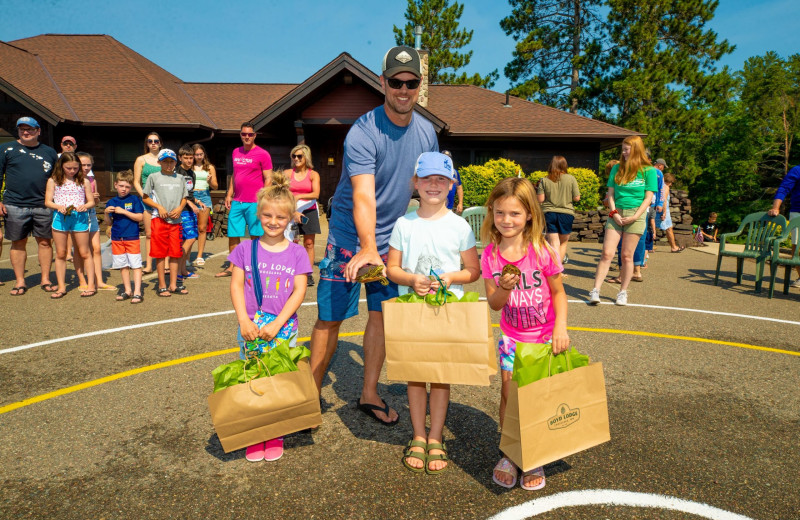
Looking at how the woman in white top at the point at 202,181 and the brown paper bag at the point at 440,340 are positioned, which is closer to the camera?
the brown paper bag at the point at 440,340

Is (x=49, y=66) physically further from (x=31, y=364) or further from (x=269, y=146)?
(x=31, y=364)

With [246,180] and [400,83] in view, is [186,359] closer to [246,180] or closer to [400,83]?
[400,83]

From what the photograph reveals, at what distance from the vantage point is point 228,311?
20.5ft

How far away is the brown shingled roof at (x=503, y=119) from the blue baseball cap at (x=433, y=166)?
1575cm

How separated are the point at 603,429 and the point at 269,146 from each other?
735 inches

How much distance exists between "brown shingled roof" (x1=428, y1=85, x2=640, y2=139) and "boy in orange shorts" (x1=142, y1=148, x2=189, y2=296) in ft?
41.1

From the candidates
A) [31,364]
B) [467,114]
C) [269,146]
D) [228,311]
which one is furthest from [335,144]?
[31,364]

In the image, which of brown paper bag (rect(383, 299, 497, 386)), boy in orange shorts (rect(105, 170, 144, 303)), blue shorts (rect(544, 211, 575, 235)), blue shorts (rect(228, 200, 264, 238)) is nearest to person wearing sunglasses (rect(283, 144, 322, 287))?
blue shorts (rect(228, 200, 264, 238))

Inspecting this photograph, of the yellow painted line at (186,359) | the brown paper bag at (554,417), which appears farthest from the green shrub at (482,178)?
the brown paper bag at (554,417)

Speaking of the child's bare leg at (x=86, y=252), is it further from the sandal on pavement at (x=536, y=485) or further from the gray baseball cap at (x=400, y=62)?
the sandal on pavement at (x=536, y=485)

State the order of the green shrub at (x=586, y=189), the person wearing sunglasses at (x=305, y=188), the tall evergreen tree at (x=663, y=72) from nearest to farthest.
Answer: the person wearing sunglasses at (x=305, y=188)
the green shrub at (x=586, y=189)
the tall evergreen tree at (x=663, y=72)

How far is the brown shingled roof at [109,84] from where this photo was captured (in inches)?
701

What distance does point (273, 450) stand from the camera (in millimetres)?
2924

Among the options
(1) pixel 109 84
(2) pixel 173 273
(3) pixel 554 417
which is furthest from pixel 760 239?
(1) pixel 109 84
